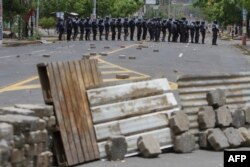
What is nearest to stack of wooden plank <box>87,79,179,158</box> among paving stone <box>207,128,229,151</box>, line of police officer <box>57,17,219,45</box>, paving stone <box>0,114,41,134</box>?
paving stone <box>207,128,229,151</box>

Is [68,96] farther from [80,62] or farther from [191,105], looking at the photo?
[191,105]

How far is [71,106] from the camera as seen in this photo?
970 cm

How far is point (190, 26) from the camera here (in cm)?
5378

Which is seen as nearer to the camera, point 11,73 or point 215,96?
point 215,96

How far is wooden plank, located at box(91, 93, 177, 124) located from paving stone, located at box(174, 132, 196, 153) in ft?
1.73

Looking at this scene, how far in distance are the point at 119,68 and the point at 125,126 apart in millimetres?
14186

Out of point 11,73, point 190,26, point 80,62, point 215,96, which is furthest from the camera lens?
point 190,26

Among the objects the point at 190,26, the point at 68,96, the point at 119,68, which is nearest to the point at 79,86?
the point at 68,96

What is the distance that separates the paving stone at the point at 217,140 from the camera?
10.5 m

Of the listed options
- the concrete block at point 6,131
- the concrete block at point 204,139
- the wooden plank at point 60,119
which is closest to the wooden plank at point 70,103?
the wooden plank at point 60,119

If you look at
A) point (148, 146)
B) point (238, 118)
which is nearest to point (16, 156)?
point (148, 146)

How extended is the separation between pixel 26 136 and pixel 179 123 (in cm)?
272

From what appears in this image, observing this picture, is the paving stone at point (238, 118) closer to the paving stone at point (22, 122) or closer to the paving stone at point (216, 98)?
the paving stone at point (216, 98)

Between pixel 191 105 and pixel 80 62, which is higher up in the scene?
pixel 80 62
